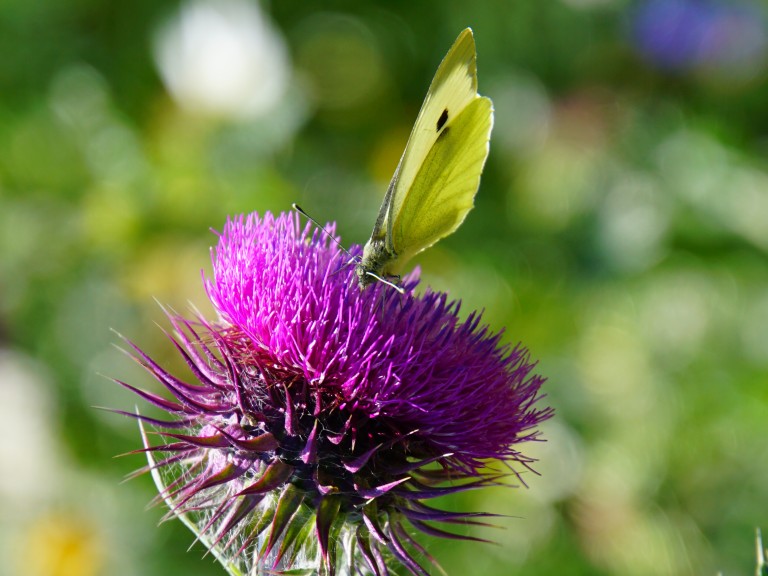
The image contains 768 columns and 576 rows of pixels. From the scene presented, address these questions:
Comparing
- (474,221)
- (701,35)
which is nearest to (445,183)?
(474,221)

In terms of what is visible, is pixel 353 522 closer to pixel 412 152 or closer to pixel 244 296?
pixel 244 296

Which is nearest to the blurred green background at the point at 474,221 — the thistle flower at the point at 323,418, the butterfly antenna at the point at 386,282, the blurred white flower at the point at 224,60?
the blurred white flower at the point at 224,60

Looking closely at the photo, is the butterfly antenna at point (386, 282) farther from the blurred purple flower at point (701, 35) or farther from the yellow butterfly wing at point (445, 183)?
the blurred purple flower at point (701, 35)

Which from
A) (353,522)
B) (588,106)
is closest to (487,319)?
(588,106)

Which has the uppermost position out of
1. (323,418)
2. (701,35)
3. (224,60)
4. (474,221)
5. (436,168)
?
(701,35)

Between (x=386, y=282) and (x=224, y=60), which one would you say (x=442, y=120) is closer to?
(x=386, y=282)

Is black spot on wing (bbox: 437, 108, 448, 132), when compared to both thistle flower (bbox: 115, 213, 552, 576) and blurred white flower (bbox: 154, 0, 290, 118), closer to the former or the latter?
thistle flower (bbox: 115, 213, 552, 576)
